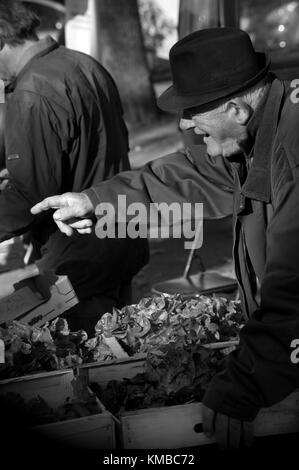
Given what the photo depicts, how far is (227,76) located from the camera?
8.06 feet

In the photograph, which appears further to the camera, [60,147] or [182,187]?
[60,147]

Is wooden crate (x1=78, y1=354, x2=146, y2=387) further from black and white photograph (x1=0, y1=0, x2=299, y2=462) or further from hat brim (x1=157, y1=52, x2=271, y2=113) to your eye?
hat brim (x1=157, y1=52, x2=271, y2=113)

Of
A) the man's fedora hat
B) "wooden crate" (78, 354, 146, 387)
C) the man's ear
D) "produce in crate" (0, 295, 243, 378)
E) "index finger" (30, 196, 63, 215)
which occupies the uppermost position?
the man's fedora hat

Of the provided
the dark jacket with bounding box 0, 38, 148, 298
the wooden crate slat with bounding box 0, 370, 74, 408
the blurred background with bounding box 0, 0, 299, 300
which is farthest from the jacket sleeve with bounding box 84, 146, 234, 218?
the blurred background with bounding box 0, 0, 299, 300

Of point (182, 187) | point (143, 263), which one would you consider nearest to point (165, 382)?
point (182, 187)

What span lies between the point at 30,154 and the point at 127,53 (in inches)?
400

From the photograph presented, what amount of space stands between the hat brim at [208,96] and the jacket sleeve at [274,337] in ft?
1.38

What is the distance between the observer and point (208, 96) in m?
2.44

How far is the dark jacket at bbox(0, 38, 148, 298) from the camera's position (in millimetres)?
4004

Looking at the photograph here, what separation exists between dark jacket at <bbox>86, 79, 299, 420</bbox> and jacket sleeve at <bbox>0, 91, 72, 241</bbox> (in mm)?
1306

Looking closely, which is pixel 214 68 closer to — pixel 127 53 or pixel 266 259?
pixel 266 259

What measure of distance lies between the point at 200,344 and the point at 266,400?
26.1 inches

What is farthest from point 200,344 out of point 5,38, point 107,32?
point 107,32
